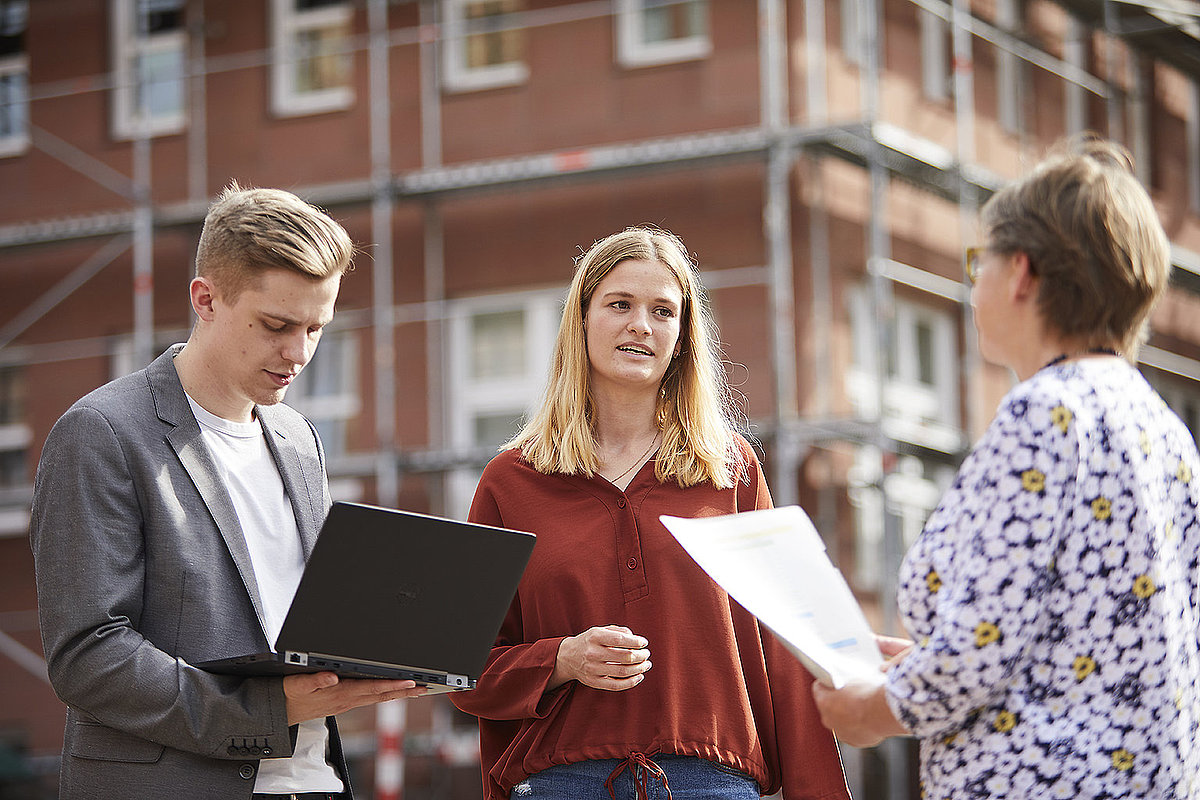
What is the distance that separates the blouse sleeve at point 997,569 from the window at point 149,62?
12409mm

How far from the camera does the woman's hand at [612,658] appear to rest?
3082mm

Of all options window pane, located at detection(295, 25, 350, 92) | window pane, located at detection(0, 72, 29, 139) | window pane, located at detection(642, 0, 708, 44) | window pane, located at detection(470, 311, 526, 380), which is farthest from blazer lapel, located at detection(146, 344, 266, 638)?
window pane, located at detection(0, 72, 29, 139)

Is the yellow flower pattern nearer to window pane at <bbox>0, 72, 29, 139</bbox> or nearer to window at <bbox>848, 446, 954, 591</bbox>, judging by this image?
window at <bbox>848, 446, 954, 591</bbox>

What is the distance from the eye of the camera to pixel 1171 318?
15.3 meters

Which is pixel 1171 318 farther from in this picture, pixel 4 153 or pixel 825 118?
pixel 4 153

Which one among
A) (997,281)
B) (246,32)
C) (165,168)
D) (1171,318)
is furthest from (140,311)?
(997,281)

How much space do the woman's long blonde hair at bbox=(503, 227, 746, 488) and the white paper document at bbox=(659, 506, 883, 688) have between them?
67 centimetres

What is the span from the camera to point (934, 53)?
42.8ft

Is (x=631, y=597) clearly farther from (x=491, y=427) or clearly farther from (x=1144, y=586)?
(x=491, y=427)

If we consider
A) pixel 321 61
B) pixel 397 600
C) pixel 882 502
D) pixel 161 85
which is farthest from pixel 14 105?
pixel 397 600

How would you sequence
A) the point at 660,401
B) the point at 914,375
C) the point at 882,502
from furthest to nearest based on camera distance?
the point at 914,375 → the point at 882,502 → the point at 660,401

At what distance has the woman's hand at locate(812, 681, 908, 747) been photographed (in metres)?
2.48

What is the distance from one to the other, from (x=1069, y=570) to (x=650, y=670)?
42.2 inches

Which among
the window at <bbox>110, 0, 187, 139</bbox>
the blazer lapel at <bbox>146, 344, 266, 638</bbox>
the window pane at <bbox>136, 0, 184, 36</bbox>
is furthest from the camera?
the window pane at <bbox>136, 0, 184, 36</bbox>
